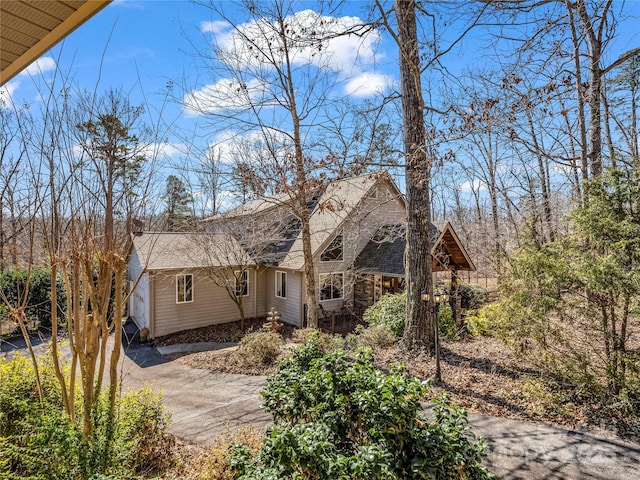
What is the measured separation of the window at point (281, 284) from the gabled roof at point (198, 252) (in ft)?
5.90

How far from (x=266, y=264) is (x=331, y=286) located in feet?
10.3

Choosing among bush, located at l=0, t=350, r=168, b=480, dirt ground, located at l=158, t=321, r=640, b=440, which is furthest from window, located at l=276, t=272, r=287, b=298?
bush, located at l=0, t=350, r=168, b=480

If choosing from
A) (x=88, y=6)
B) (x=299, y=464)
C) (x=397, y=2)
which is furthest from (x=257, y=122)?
(x=299, y=464)

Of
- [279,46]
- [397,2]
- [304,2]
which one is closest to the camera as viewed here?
[397,2]

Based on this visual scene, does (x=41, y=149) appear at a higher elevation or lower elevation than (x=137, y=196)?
higher

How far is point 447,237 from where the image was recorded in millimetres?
14156

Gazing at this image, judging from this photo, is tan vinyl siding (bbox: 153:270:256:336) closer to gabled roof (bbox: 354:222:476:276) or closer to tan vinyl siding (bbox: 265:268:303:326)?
tan vinyl siding (bbox: 265:268:303:326)

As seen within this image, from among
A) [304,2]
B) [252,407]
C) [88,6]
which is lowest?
[252,407]

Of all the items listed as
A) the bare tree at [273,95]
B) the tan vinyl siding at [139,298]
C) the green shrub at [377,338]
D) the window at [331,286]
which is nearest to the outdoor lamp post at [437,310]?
the green shrub at [377,338]

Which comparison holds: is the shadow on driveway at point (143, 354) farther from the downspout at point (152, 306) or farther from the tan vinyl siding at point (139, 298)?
the tan vinyl siding at point (139, 298)

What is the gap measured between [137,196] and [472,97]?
5.93 m

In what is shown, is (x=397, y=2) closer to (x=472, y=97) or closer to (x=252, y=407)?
(x=472, y=97)

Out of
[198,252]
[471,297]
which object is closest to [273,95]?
[198,252]

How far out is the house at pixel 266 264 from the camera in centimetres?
1384
